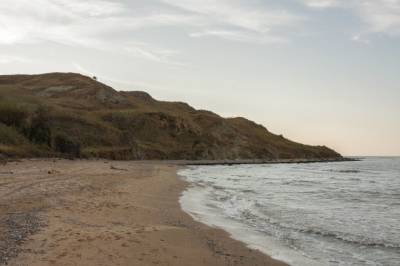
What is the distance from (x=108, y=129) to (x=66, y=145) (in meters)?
24.0

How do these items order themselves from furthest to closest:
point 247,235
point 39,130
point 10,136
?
point 39,130
point 10,136
point 247,235

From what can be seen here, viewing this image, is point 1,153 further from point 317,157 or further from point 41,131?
point 317,157

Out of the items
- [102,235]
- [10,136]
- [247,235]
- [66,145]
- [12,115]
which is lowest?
[247,235]

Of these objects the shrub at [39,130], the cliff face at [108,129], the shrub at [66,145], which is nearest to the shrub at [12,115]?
the cliff face at [108,129]

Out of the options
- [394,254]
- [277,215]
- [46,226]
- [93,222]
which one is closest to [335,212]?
[277,215]

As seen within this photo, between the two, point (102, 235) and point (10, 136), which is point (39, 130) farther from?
point (102, 235)

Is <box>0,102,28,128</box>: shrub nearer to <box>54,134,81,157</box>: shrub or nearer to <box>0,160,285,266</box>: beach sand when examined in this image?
<box>54,134,81,157</box>: shrub

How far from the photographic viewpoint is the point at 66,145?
6731 centimetres

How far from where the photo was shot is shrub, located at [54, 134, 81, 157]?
64.9 meters

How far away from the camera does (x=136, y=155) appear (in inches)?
3654

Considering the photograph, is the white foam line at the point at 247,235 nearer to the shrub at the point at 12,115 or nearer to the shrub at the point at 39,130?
the shrub at the point at 39,130

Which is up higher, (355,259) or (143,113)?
(143,113)

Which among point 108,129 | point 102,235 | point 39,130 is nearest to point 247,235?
point 102,235

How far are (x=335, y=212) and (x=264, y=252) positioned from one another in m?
10.7
